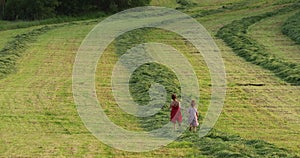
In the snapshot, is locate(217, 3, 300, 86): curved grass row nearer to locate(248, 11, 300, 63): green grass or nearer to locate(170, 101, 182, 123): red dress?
locate(248, 11, 300, 63): green grass

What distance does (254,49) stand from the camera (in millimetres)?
34500

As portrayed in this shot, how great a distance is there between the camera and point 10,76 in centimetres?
3111

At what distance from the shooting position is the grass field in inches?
685

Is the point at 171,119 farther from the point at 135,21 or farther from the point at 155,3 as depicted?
the point at 155,3

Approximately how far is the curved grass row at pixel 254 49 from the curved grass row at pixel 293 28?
2.46 m

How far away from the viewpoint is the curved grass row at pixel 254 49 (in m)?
28.2

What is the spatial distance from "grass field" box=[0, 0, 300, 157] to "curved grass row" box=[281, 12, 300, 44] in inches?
19.5

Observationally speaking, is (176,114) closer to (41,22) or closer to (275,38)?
(275,38)

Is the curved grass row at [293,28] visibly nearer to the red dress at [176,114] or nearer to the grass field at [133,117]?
the grass field at [133,117]

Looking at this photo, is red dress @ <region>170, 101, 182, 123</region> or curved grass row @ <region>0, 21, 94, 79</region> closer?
red dress @ <region>170, 101, 182, 123</region>

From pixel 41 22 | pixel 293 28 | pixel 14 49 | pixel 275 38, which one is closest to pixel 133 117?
pixel 14 49

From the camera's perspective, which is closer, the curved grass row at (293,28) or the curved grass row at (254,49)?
the curved grass row at (254,49)

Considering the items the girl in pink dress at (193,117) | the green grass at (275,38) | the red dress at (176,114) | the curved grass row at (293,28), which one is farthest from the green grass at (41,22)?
the girl in pink dress at (193,117)

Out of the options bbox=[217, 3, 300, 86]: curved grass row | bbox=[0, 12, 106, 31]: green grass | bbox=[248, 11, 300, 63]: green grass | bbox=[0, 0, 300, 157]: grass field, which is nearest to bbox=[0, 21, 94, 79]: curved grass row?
bbox=[0, 0, 300, 157]: grass field
